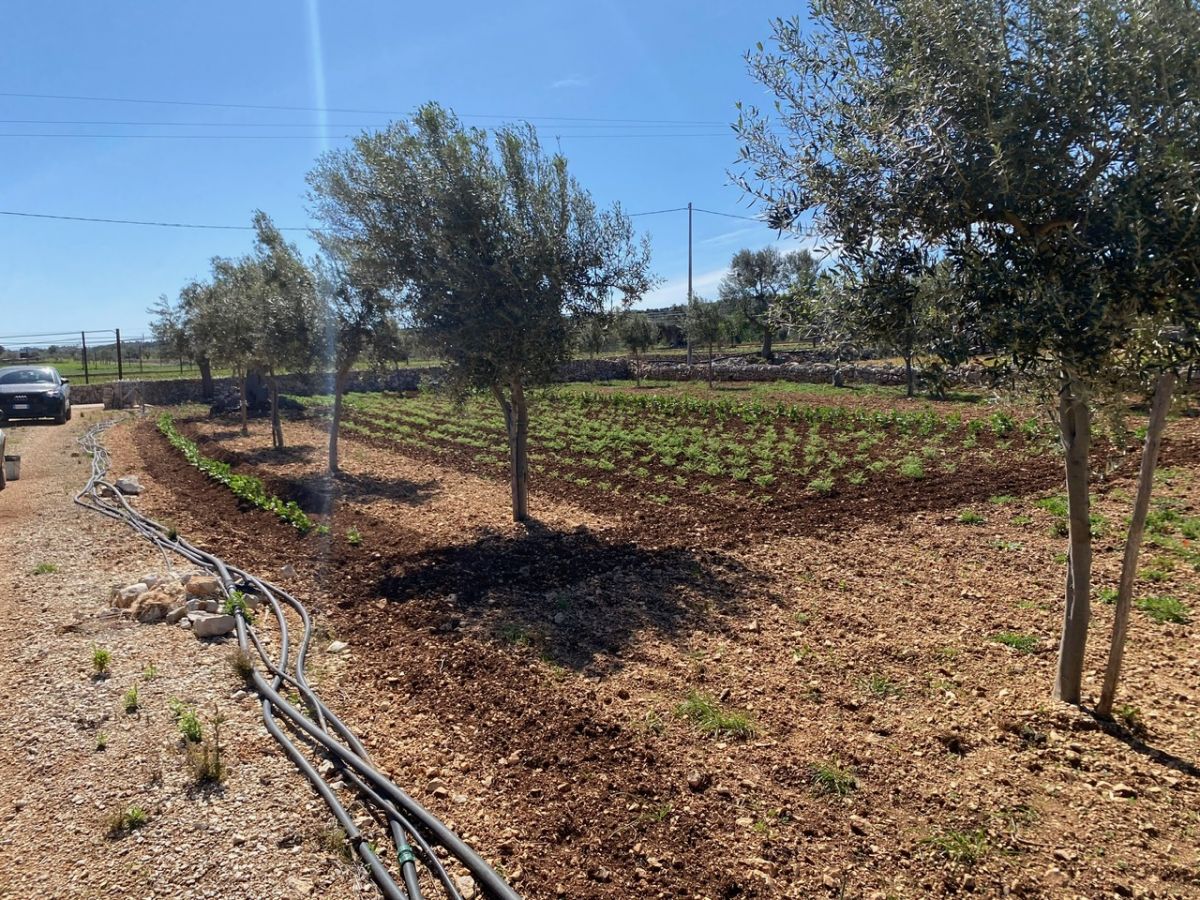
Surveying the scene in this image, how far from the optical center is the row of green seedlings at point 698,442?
13.3m

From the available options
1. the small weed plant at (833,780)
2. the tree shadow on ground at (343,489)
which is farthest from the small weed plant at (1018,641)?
the tree shadow on ground at (343,489)

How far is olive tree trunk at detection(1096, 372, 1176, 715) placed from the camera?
411 centimetres

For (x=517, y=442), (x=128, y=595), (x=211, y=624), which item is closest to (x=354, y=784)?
(x=211, y=624)

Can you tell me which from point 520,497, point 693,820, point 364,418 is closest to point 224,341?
point 364,418

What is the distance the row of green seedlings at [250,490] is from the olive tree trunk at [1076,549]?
9.11 meters

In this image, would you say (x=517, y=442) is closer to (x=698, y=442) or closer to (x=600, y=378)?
(x=698, y=442)

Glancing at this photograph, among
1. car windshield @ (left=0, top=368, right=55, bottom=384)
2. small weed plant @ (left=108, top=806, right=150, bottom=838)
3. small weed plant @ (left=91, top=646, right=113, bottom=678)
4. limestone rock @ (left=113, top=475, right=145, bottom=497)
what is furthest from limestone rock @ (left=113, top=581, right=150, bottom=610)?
car windshield @ (left=0, top=368, right=55, bottom=384)

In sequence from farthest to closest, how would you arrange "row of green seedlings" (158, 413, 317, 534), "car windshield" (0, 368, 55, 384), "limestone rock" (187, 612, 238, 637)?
"car windshield" (0, 368, 55, 384)
"row of green seedlings" (158, 413, 317, 534)
"limestone rock" (187, 612, 238, 637)

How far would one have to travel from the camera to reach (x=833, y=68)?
459 centimetres

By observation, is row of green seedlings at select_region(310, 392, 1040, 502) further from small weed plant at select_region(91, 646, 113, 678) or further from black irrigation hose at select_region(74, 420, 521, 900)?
small weed plant at select_region(91, 646, 113, 678)

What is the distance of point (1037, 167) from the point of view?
371 cm

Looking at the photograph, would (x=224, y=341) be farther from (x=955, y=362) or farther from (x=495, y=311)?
(x=955, y=362)

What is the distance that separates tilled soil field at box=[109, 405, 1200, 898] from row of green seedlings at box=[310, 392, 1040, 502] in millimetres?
3322

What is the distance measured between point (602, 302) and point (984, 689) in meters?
6.49
